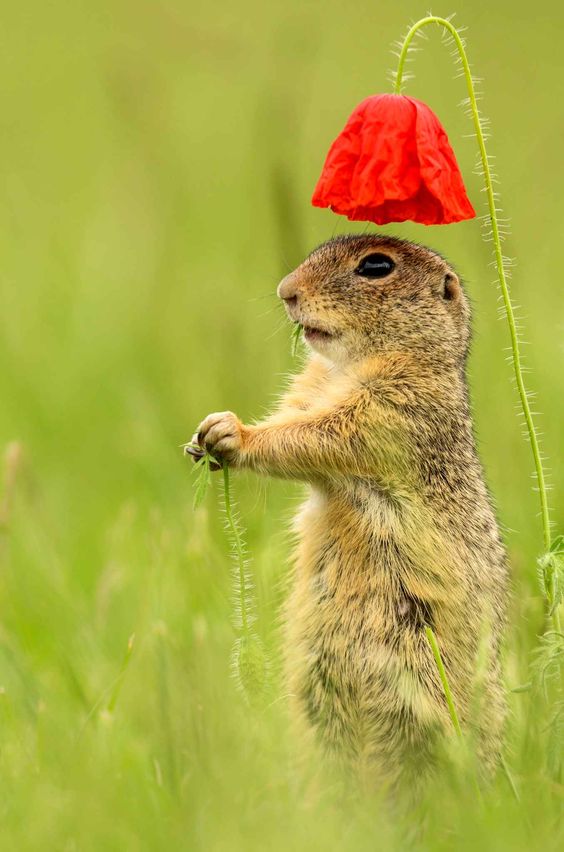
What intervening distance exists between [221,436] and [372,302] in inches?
34.6

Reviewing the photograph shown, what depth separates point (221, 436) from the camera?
527 centimetres

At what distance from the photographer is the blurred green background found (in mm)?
4500

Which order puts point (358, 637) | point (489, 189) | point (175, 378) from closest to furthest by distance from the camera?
point (489, 189) < point (358, 637) < point (175, 378)

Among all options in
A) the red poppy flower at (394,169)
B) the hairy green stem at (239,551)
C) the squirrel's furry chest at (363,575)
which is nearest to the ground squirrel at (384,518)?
the squirrel's furry chest at (363,575)

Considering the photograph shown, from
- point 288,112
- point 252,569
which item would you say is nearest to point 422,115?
point 252,569

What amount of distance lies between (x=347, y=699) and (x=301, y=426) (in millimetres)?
1023

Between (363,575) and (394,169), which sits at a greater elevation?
(394,169)

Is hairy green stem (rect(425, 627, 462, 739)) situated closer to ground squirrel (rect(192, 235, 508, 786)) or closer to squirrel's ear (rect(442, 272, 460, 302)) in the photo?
ground squirrel (rect(192, 235, 508, 786))

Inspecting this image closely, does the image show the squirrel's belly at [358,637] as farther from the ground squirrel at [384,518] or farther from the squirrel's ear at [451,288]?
the squirrel's ear at [451,288]

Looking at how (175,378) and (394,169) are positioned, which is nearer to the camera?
(394,169)

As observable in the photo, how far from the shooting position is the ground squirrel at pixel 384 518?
5309mm

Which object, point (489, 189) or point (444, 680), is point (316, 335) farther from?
point (444, 680)

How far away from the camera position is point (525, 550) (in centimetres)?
712

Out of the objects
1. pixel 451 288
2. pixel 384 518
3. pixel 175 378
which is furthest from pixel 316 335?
pixel 175 378
